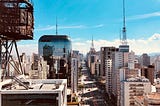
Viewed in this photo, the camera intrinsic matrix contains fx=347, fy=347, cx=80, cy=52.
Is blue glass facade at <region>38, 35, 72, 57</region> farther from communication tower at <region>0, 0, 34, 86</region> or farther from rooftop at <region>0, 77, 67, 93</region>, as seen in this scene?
communication tower at <region>0, 0, 34, 86</region>

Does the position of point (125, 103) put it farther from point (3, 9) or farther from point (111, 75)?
point (3, 9)

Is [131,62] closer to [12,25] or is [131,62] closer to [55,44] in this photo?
[55,44]

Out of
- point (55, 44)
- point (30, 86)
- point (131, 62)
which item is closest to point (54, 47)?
point (55, 44)

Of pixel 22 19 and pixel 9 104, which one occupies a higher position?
pixel 22 19

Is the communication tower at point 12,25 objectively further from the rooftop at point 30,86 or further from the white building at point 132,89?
the white building at point 132,89

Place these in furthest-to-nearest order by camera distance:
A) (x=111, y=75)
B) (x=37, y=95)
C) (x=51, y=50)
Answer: (x=51, y=50) < (x=111, y=75) < (x=37, y=95)

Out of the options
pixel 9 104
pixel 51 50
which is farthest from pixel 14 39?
pixel 51 50

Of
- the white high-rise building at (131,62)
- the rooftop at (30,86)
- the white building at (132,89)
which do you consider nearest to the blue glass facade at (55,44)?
the white high-rise building at (131,62)
